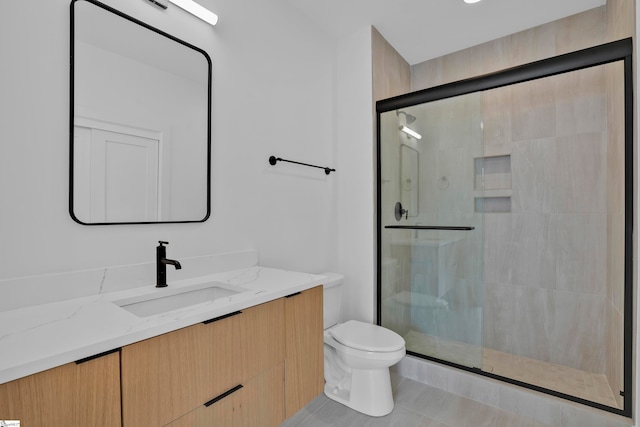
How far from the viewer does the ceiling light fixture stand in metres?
1.49

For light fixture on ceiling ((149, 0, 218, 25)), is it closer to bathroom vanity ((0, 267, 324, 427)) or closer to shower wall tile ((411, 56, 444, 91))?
bathroom vanity ((0, 267, 324, 427))

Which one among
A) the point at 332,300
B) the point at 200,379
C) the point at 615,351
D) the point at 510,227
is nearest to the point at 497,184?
the point at 510,227

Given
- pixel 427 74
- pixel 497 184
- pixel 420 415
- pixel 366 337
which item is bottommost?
pixel 420 415

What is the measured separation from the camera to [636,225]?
61.2 inches

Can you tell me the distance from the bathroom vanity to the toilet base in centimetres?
48

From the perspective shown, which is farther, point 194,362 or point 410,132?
point 410,132

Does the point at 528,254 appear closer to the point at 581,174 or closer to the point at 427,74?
the point at 581,174

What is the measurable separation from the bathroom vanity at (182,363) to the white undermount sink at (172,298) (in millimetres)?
19

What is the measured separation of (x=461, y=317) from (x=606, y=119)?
1.65 metres

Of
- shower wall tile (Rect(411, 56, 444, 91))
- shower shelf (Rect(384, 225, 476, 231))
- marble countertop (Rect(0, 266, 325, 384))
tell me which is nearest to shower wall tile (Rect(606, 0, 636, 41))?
shower wall tile (Rect(411, 56, 444, 91))

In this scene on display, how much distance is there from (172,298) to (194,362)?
461 millimetres

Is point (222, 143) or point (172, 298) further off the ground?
point (222, 143)

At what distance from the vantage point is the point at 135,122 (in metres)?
1.36

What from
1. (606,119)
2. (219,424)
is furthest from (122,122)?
(606,119)
